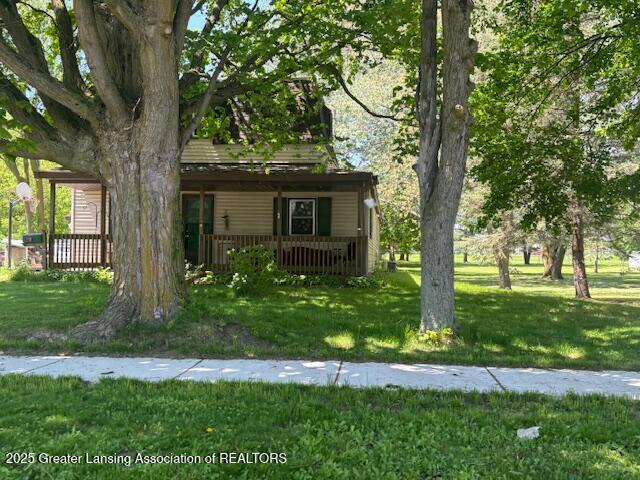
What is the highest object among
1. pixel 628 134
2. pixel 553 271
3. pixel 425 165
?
pixel 628 134

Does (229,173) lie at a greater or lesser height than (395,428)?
greater

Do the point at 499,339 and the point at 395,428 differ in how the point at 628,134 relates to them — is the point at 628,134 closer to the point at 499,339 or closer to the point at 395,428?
the point at 499,339

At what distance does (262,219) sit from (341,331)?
9.67 meters

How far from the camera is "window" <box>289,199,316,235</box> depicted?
17.1 metres

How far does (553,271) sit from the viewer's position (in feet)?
117

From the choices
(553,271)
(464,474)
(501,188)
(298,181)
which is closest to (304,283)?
(298,181)

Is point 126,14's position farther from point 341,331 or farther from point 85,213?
point 85,213

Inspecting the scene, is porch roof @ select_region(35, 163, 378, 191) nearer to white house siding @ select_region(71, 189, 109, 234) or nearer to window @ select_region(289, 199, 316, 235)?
window @ select_region(289, 199, 316, 235)

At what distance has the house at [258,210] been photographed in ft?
49.5

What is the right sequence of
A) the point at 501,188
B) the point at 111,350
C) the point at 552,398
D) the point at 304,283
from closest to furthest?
the point at 552,398 < the point at 111,350 < the point at 501,188 < the point at 304,283

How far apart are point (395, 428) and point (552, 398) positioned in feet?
6.19

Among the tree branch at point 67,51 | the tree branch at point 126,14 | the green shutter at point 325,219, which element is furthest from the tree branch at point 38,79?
the green shutter at point 325,219

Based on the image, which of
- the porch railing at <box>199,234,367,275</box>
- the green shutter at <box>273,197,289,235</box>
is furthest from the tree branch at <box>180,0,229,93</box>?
the green shutter at <box>273,197,289,235</box>

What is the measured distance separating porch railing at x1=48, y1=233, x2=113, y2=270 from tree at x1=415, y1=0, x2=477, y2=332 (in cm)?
1118
